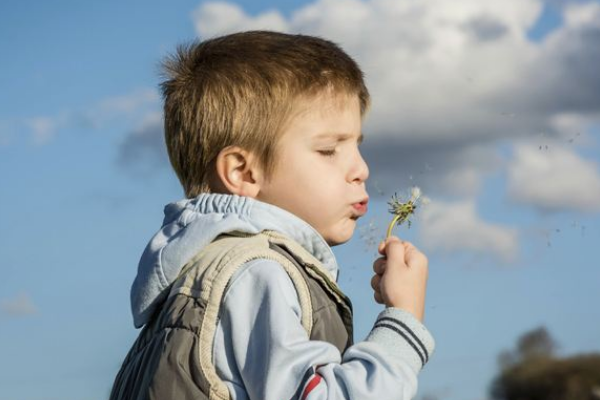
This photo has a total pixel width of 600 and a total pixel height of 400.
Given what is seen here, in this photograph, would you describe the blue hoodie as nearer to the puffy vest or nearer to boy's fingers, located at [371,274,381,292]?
the puffy vest

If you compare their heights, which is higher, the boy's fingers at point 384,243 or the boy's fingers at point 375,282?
the boy's fingers at point 384,243

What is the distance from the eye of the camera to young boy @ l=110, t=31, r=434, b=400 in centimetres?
351

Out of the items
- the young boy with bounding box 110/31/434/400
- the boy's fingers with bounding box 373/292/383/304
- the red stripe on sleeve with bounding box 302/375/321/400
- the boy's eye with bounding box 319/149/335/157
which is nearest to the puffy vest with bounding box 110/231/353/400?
the young boy with bounding box 110/31/434/400

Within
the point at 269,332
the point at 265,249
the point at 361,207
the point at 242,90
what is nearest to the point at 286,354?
the point at 269,332

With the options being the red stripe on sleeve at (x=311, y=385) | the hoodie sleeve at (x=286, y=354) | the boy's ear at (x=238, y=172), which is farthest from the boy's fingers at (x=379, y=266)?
the red stripe on sleeve at (x=311, y=385)

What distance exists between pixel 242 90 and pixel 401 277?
33.9 inches

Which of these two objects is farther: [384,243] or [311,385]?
[384,243]

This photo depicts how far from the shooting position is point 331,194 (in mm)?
3984

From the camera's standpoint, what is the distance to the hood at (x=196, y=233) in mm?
3791

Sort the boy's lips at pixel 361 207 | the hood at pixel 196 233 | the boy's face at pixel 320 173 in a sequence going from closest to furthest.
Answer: the hood at pixel 196 233
the boy's face at pixel 320 173
the boy's lips at pixel 361 207

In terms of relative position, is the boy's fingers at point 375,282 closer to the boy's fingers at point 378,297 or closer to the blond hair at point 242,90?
the boy's fingers at point 378,297

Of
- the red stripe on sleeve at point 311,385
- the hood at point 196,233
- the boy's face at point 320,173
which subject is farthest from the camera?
the boy's face at point 320,173

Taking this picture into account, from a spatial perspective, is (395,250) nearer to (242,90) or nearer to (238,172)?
(238,172)

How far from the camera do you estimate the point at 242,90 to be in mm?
4113
